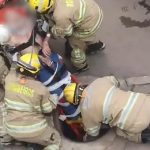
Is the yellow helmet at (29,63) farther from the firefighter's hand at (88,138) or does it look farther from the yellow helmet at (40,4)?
the firefighter's hand at (88,138)

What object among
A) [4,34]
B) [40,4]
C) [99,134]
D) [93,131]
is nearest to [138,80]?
[99,134]

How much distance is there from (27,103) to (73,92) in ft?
1.41

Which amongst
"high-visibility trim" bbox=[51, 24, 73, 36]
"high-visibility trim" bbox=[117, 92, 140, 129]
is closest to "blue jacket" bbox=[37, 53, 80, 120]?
"high-visibility trim" bbox=[51, 24, 73, 36]

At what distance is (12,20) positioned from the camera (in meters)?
4.56

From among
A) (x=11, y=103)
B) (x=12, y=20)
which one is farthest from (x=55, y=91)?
(x=12, y=20)

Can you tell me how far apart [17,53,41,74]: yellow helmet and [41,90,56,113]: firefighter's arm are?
0.81ft

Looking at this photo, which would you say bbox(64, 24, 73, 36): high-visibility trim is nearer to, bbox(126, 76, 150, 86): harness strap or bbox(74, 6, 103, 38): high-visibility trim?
bbox(74, 6, 103, 38): high-visibility trim

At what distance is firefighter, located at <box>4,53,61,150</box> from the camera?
13.4 feet

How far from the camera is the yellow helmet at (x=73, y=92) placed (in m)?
4.21

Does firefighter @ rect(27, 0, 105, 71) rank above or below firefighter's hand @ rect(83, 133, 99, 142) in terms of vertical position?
above

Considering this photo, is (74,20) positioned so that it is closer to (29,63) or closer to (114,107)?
(29,63)

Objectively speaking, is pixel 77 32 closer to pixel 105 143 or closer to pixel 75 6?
pixel 75 6

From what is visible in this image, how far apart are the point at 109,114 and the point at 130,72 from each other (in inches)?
47.9

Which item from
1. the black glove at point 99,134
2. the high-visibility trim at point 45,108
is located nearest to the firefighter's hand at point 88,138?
the black glove at point 99,134
